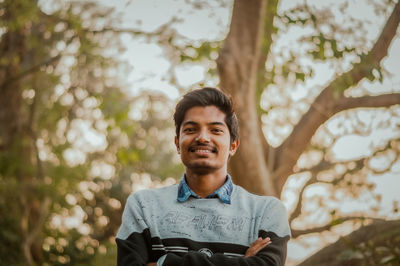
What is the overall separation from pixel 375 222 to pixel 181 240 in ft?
9.12

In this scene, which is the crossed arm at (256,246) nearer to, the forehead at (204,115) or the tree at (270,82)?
the forehead at (204,115)

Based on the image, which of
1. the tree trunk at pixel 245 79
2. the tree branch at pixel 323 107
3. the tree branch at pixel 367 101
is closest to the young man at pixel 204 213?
the tree trunk at pixel 245 79

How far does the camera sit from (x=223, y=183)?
101 inches

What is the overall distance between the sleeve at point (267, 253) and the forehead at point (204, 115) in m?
0.54

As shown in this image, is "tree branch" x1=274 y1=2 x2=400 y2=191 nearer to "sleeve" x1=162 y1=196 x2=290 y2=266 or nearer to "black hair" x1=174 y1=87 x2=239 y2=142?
"black hair" x1=174 y1=87 x2=239 y2=142

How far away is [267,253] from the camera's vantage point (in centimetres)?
228

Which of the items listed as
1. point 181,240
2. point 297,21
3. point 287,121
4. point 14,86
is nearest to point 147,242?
point 181,240

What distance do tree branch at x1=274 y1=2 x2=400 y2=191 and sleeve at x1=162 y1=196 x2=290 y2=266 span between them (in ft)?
8.35

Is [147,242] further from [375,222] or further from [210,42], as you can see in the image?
[210,42]

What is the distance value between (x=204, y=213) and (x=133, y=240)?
1.25ft

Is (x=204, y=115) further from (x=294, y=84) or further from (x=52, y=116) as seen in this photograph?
(x=52, y=116)

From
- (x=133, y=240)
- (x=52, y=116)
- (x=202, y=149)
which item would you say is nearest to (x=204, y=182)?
(x=202, y=149)

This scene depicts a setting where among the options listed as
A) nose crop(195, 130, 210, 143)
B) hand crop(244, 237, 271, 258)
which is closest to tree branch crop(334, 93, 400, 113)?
nose crop(195, 130, 210, 143)

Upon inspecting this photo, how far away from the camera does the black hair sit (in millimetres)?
2596
